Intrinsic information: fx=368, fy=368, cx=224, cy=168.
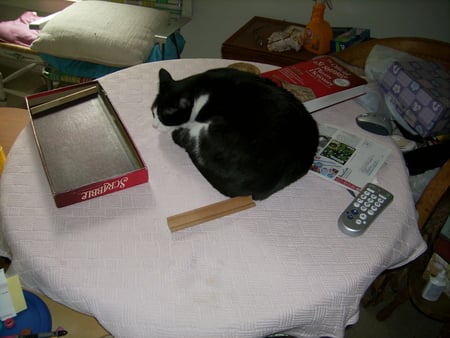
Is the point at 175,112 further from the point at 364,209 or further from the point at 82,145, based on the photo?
the point at 364,209

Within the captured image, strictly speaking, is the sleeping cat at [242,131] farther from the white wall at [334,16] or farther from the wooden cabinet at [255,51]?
the white wall at [334,16]

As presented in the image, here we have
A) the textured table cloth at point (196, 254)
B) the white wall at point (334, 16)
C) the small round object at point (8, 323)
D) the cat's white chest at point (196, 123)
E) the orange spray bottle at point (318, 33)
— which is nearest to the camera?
the textured table cloth at point (196, 254)

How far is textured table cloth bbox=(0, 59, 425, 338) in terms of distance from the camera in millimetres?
703

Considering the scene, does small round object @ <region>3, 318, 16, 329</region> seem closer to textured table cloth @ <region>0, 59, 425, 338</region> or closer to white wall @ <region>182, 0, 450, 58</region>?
textured table cloth @ <region>0, 59, 425, 338</region>

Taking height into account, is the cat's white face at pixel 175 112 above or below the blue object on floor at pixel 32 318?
above

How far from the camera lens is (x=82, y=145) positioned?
39.7 inches

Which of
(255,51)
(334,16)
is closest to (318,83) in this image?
(255,51)

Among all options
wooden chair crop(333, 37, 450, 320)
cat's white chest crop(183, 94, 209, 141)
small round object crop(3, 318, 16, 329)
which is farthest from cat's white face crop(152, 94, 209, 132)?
wooden chair crop(333, 37, 450, 320)

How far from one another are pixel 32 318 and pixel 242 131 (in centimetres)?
64

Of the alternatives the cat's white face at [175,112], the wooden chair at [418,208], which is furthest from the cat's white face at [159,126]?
the wooden chair at [418,208]

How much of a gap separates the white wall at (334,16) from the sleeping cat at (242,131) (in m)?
1.29

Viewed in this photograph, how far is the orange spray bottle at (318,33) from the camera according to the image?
1.74 metres

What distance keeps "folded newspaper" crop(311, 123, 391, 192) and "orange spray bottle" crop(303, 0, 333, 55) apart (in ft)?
2.50

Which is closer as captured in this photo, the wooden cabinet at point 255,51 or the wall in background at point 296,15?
the wooden cabinet at point 255,51
